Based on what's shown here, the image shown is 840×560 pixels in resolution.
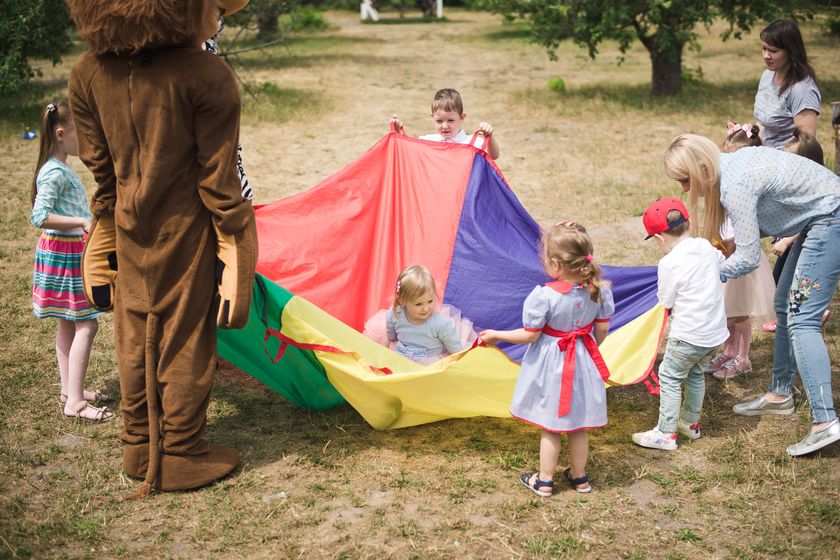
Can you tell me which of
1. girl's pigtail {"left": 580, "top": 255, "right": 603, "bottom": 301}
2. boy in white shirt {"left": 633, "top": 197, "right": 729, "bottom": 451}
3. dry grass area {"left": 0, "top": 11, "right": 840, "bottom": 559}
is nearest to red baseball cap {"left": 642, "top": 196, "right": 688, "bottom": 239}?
boy in white shirt {"left": 633, "top": 197, "right": 729, "bottom": 451}

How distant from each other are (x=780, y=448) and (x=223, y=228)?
272cm

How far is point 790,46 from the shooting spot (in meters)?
5.26

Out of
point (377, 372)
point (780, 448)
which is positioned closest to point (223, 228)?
point (377, 372)

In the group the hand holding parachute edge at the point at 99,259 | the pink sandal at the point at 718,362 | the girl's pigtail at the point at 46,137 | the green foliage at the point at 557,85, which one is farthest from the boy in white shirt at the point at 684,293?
the green foliage at the point at 557,85

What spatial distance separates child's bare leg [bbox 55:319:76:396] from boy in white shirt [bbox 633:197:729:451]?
293 cm

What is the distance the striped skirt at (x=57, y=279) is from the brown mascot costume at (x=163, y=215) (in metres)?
0.62

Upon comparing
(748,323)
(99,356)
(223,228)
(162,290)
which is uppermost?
(223,228)

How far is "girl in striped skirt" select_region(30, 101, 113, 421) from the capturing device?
14.2ft

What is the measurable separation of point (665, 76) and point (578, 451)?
1020cm

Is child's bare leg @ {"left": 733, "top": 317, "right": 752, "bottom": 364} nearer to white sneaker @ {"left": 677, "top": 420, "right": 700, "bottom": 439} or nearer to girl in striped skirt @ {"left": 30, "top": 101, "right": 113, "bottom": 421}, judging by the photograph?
white sneaker @ {"left": 677, "top": 420, "right": 700, "bottom": 439}

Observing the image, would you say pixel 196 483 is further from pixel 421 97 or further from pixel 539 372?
pixel 421 97

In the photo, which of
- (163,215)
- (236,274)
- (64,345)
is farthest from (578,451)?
(64,345)

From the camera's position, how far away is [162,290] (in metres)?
3.63

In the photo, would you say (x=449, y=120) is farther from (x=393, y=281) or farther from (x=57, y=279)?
(x=57, y=279)
